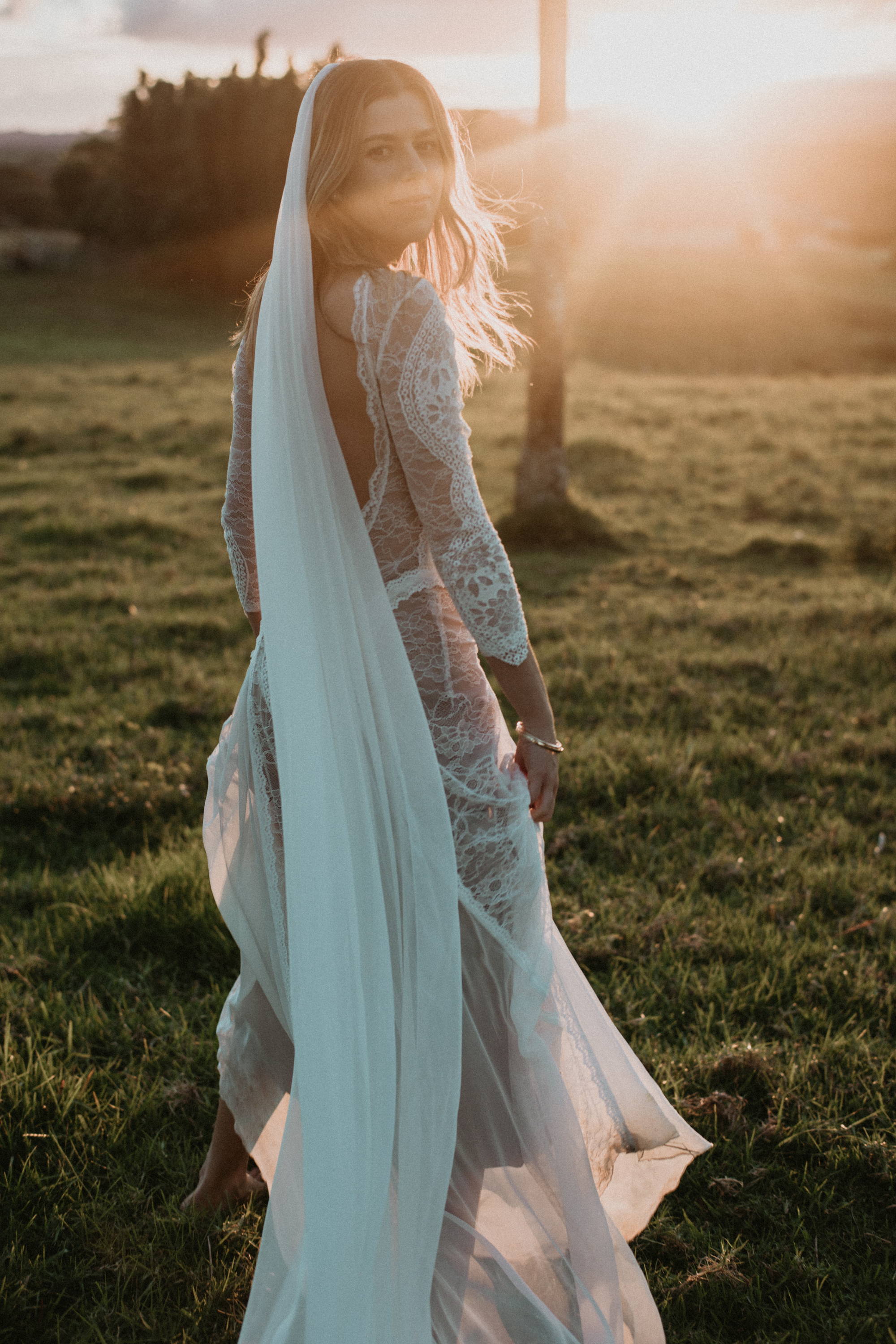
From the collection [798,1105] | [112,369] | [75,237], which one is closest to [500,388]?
[112,369]

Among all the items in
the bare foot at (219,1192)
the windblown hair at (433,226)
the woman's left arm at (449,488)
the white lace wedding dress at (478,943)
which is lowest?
the bare foot at (219,1192)

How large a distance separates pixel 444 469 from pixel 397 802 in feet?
2.08

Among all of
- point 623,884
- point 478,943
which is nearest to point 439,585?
point 478,943

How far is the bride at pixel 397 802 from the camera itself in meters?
1.89

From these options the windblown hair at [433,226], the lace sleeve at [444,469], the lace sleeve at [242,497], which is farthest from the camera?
the lace sleeve at [242,497]

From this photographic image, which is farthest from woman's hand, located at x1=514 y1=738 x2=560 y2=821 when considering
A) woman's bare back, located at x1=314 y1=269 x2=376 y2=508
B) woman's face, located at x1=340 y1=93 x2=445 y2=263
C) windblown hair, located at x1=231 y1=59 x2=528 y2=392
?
woman's face, located at x1=340 y1=93 x2=445 y2=263

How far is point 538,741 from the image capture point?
2086mm

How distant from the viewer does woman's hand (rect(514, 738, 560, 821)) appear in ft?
6.92

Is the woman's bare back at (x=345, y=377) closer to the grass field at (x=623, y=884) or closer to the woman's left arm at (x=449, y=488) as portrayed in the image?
the woman's left arm at (x=449, y=488)

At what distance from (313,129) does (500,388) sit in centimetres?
1423

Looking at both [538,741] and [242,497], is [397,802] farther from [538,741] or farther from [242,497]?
[242,497]

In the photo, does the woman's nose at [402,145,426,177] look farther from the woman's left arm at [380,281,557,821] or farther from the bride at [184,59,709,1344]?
the woman's left arm at [380,281,557,821]

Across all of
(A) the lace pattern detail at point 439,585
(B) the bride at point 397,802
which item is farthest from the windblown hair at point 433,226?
(A) the lace pattern detail at point 439,585

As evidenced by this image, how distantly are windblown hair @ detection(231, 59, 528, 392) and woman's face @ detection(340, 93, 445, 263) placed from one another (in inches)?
0.5
